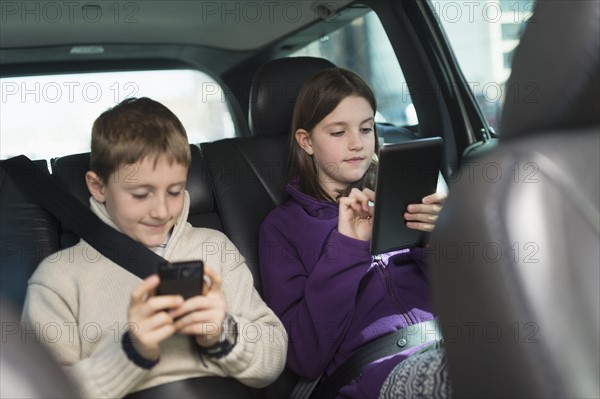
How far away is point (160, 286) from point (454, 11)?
1872mm

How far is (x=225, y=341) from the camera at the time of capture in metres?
1.51

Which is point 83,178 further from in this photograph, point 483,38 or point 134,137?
point 483,38

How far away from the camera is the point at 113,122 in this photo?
1650 millimetres

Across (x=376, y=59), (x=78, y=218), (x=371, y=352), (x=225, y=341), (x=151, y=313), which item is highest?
(x=376, y=59)

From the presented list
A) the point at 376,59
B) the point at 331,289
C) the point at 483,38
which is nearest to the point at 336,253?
the point at 331,289

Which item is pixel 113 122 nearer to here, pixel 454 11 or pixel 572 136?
pixel 572 136

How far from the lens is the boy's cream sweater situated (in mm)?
1453

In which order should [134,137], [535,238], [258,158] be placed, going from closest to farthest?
1. [535,238]
2. [134,137]
3. [258,158]

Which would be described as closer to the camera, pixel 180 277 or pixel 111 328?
pixel 180 277

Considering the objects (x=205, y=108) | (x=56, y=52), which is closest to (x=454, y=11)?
(x=205, y=108)

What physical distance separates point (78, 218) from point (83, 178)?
0.84 feet

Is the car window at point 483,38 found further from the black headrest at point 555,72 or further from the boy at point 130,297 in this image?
the black headrest at point 555,72

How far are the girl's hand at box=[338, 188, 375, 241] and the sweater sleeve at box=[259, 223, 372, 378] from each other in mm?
29

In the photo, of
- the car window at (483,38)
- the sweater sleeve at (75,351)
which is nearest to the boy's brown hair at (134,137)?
the sweater sleeve at (75,351)
